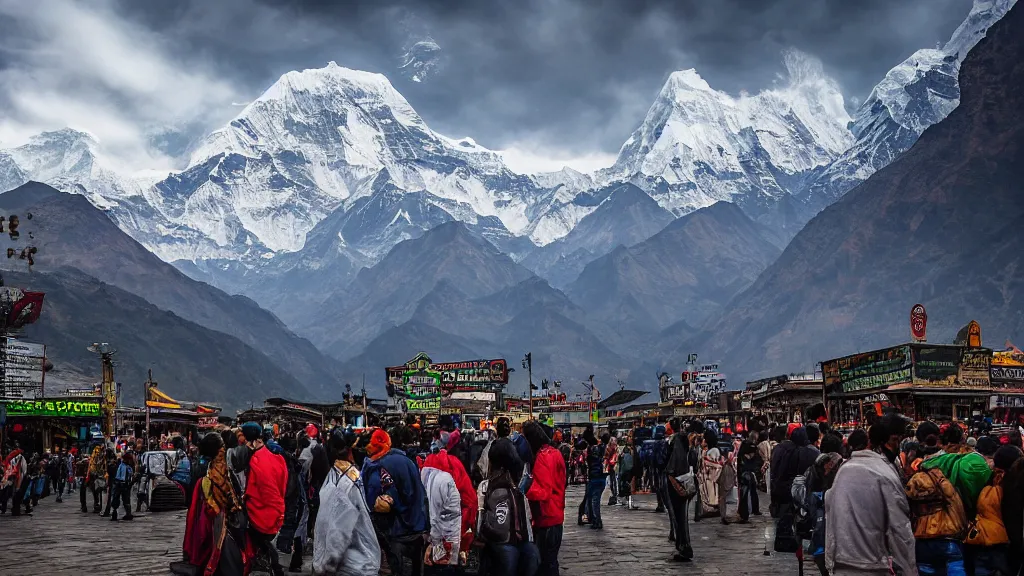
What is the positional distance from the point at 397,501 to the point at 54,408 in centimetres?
4855

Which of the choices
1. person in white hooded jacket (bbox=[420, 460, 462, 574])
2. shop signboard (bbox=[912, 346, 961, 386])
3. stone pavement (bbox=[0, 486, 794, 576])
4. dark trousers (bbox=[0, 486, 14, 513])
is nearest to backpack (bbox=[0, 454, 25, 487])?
dark trousers (bbox=[0, 486, 14, 513])

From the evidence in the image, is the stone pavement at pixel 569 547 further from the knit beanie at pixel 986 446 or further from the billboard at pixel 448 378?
the billboard at pixel 448 378

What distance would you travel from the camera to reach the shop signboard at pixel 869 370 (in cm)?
3662

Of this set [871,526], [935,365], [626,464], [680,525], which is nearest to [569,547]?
[680,525]

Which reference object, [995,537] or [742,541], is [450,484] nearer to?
[995,537]

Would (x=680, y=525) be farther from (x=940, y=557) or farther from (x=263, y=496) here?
(x=263, y=496)

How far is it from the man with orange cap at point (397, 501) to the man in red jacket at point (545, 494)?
119cm

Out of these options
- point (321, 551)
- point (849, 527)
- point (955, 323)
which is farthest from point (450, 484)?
point (955, 323)

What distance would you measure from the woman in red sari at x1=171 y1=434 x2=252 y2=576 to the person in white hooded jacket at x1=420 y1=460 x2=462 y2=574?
1841 mm

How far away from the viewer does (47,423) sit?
54.5m

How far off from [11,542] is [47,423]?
39255mm

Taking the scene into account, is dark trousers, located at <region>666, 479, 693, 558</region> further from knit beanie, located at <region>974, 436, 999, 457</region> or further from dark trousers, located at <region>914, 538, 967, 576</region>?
dark trousers, located at <region>914, 538, 967, 576</region>

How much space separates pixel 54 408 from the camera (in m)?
53.4

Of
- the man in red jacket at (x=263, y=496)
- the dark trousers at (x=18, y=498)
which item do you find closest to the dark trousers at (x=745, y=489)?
the man in red jacket at (x=263, y=496)
